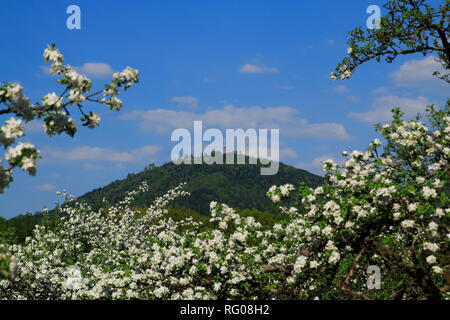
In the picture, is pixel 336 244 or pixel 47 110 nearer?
pixel 47 110

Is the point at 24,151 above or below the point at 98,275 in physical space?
above

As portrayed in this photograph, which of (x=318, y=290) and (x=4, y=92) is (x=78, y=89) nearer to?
(x=4, y=92)

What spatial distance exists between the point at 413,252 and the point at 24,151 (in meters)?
7.16

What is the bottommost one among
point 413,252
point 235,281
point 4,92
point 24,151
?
point 235,281

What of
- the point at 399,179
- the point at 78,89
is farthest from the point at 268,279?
the point at 78,89

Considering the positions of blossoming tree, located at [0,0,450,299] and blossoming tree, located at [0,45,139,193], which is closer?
blossoming tree, located at [0,45,139,193]

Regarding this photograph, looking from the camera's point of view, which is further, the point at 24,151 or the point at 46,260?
the point at 46,260

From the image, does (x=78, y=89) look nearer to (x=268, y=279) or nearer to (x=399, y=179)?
(x=268, y=279)

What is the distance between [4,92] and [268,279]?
254 inches

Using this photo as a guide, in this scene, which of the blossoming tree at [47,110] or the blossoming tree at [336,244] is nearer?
the blossoming tree at [47,110]
